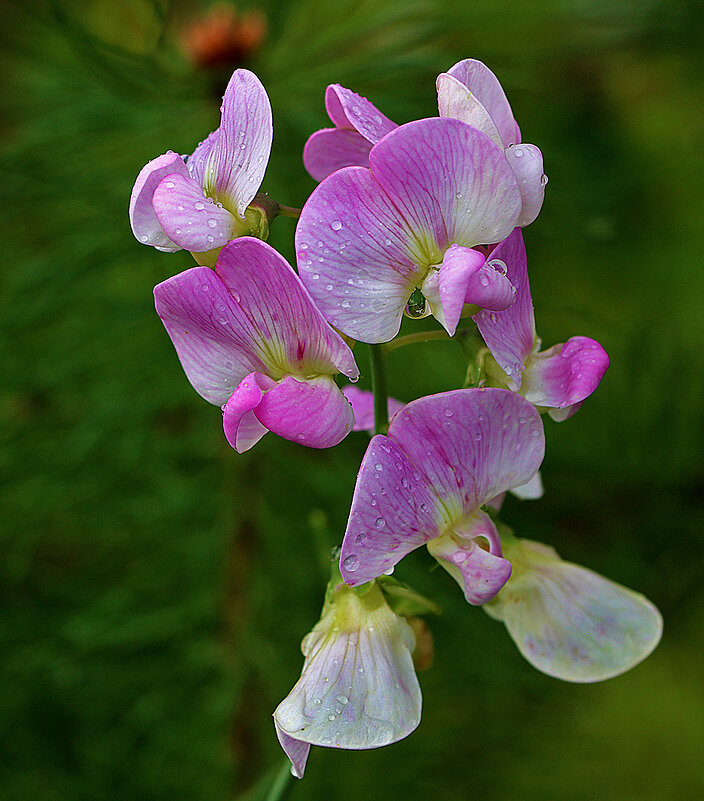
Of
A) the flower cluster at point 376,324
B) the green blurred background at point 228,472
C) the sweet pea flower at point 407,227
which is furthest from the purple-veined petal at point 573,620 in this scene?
the green blurred background at point 228,472

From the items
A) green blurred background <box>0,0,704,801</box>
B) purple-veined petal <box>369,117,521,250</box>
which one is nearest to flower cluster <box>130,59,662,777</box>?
purple-veined petal <box>369,117,521,250</box>

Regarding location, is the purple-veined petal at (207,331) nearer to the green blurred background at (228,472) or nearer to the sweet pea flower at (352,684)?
the sweet pea flower at (352,684)

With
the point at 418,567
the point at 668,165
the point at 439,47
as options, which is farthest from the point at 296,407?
the point at 668,165

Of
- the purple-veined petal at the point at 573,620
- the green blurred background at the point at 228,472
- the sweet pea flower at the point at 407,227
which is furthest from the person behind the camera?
the green blurred background at the point at 228,472

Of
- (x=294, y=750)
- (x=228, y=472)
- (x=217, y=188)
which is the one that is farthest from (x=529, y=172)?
(x=228, y=472)

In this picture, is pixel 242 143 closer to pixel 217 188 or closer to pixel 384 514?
pixel 217 188

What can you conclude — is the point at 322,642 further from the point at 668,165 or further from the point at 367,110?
the point at 668,165
